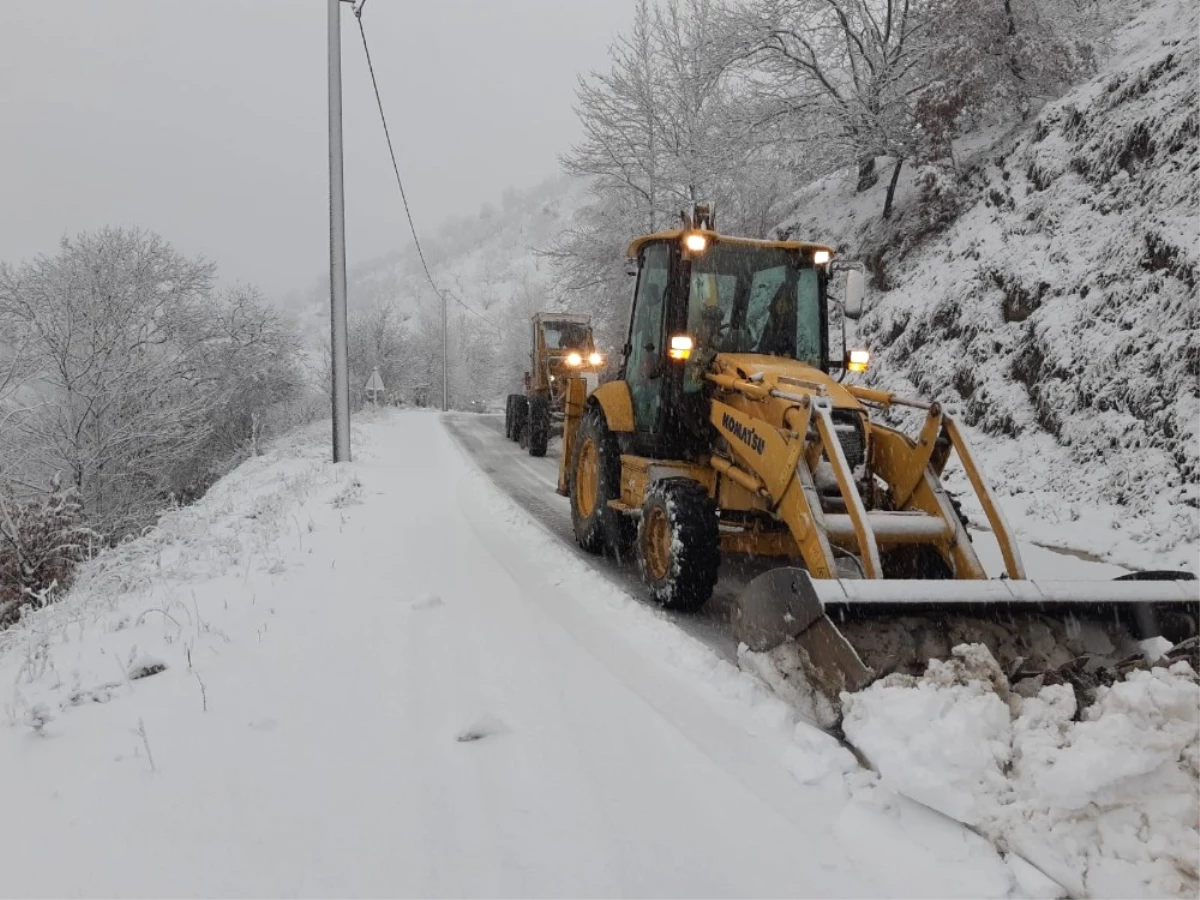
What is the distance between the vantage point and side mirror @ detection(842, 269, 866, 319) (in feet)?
15.7

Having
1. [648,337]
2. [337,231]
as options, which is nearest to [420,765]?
[648,337]

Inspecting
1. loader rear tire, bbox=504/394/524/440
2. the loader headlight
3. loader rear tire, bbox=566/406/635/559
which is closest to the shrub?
loader rear tire, bbox=566/406/635/559

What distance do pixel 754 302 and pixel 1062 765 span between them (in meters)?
3.74

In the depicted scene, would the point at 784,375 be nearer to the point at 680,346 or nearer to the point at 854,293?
the point at 680,346

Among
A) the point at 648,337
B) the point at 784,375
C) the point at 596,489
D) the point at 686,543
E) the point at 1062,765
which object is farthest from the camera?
the point at 596,489

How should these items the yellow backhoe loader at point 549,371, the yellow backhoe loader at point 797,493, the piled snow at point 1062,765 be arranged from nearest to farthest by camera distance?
the piled snow at point 1062,765, the yellow backhoe loader at point 797,493, the yellow backhoe loader at point 549,371

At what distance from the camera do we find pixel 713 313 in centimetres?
524

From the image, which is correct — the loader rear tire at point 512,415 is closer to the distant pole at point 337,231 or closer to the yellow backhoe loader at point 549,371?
the yellow backhoe loader at point 549,371

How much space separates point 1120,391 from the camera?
7.39 metres

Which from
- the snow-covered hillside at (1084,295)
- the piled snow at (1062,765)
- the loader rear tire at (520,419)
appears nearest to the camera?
the piled snow at (1062,765)

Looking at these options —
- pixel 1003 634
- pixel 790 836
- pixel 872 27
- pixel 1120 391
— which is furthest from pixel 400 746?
pixel 872 27

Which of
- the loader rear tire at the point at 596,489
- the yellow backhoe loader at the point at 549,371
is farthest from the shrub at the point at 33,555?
the yellow backhoe loader at the point at 549,371

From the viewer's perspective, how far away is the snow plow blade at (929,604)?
2.97 metres

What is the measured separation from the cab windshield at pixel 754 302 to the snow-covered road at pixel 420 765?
2.06 m
